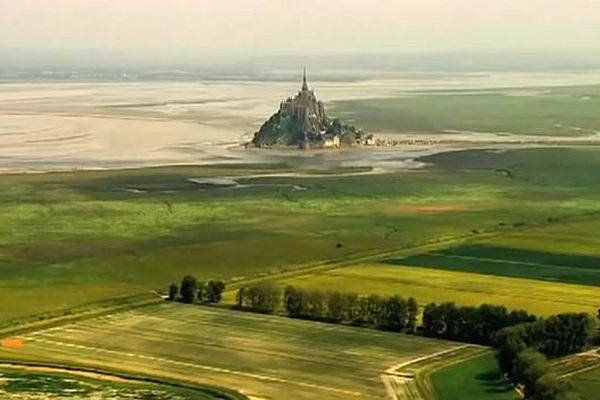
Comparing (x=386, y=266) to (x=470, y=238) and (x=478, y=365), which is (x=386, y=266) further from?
A: (x=478, y=365)

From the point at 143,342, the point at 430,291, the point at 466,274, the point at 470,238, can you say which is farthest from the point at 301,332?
the point at 470,238

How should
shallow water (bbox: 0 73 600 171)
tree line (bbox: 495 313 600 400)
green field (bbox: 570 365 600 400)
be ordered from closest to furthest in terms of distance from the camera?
tree line (bbox: 495 313 600 400)
green field (bbox: 570 365 600 400)
shallow water (bbox: 0 73 600 171)

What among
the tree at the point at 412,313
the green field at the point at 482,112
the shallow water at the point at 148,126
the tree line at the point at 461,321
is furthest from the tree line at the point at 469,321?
the green field at the point at 482,112

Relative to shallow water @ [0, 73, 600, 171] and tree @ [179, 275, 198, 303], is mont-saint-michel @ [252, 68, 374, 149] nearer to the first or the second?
shallow water @ [0, 73, 600, 171]

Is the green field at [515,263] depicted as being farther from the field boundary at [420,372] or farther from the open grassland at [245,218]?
the field boundary at [420,372]

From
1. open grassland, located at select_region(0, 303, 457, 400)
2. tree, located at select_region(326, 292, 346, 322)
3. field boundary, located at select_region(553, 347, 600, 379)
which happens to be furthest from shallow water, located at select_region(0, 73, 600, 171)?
field boundary, located at select_region(553, 347, 600, 379)

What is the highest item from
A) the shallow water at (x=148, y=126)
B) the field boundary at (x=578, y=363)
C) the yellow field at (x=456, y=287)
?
the shallow water at (x=148, y=126)
